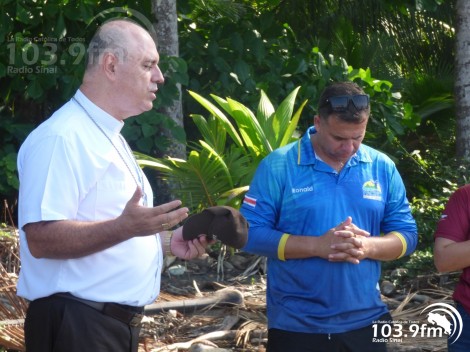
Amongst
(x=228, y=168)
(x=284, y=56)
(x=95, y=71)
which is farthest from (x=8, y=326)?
Answer: (x=284, y=56)

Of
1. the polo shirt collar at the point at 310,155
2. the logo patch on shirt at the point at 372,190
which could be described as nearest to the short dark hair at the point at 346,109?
the polo shirt collar at the point at 310,155

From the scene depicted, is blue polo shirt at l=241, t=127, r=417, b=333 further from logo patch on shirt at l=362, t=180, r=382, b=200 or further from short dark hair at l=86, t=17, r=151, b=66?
short dark hair at l=86, t=17, r=151, b=66

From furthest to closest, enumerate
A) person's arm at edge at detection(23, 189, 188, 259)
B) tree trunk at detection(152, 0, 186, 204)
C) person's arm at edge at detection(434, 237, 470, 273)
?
tree trunk at detection(152, 0, 186, 204) → person's arm at edge at detection(434, 237, 470, 273) → person's arm at edge at detection(23, 189, 188, 259)

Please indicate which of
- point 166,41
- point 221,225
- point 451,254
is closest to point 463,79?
point 166,41

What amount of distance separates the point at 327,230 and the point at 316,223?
0.19 feet

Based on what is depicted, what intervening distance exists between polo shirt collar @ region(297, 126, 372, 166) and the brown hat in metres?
0.80

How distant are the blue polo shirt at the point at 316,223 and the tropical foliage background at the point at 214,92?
3.09 meters

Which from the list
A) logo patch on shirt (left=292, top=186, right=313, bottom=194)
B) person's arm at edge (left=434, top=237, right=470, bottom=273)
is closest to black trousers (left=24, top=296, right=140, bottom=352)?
logo patch on shirt (left=292, top=186, right=313, bottom=194)

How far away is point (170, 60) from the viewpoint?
7523mm

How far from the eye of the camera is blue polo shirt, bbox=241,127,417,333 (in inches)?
147

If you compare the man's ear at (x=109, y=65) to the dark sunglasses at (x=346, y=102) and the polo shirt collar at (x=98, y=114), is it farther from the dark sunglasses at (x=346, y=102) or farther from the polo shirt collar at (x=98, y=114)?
the dark sunglasses at (x=346, y=102)

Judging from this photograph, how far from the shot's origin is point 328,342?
3691 millimetres

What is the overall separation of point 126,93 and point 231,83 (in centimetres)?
532

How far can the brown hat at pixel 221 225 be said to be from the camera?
3.05 meters
